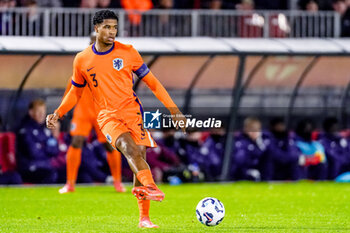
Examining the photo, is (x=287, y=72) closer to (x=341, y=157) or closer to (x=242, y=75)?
(x=242, y=75)

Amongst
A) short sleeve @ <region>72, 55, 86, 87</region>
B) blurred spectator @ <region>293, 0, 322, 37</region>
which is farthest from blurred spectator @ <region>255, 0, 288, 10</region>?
short sleeve @ <region>72, 55, 86, 87</region>

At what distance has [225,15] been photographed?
58.2ft

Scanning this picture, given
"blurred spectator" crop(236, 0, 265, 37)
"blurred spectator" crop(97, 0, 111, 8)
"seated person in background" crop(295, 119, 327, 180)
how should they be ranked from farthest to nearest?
"blurred spectator" crop(236, 0, 265, 37) → "blurred spectator" crop(97, 0, 111, 8) → "seated person in background" crop(295, 119, 327, 180)

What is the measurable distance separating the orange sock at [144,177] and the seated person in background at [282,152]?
28.7 ft

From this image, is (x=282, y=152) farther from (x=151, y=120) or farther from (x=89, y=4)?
(x=151, y=120)

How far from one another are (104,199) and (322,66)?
5859 mm

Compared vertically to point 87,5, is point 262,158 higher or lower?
lower

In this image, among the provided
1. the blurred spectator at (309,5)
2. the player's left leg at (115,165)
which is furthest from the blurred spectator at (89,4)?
the blurred spectator at (309,5)

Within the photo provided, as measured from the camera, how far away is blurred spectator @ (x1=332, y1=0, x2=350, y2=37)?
60.1ft

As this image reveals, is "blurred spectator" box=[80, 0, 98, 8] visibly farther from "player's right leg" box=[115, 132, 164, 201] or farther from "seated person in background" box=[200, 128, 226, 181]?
"player's right leg" box=[115, 132, 164, 201]

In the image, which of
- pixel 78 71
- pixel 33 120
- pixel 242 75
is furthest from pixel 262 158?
pixel 78 71

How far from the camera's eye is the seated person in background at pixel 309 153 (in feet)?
55.7

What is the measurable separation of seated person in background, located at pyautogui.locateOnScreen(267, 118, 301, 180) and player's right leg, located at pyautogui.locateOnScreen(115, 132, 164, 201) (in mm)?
8334

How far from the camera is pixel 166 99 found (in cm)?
870
